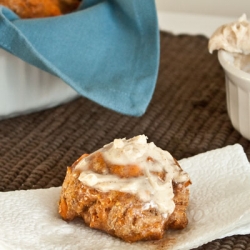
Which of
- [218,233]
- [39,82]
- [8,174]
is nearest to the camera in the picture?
[218,233]

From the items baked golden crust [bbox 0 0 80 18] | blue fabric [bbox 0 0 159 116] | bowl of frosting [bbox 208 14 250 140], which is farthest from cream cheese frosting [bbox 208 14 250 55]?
baked golden crust [bbox 0 0 80 18]

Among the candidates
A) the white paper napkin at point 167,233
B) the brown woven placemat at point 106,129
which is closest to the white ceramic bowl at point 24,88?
the brown woven placemat at point 106,129

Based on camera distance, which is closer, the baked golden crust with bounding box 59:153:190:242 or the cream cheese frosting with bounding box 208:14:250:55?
the baked golden crust with bounding box 59:153:190:242

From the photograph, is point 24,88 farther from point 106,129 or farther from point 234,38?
point 234,38

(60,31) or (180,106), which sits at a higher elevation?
(60,31)

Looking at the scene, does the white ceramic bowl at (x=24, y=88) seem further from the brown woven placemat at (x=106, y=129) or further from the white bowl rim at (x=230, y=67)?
the white bowl rim at (x=230, y=67)

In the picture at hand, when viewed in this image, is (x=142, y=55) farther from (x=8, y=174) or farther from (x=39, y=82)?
(x=8, y=174)

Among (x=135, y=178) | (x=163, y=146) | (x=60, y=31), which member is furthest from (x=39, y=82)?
(x=135, y=178)

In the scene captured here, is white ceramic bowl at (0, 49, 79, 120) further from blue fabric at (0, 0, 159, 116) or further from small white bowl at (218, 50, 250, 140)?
small white bowl at (218, 50, 250, 140)
